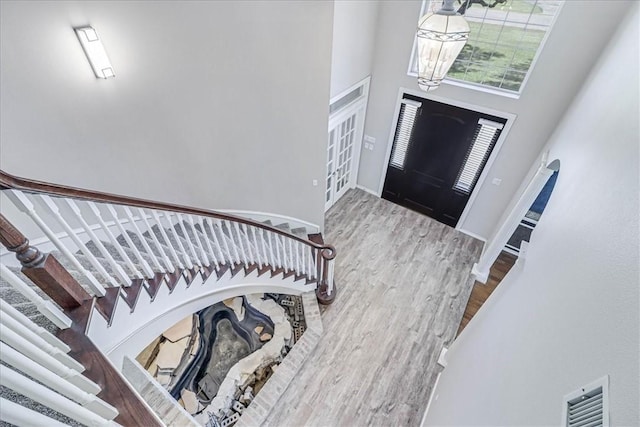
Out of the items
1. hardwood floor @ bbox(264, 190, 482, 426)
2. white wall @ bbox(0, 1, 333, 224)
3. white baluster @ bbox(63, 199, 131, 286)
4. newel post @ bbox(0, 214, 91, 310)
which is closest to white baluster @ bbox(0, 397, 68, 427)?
newel post @ bbox(0, 214, 91, 310)

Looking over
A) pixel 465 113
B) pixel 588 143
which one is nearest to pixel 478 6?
pixel 465 113

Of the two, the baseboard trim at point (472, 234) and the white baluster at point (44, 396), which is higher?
the white baluster at point (44, 396)

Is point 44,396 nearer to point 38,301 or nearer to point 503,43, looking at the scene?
point 38,301

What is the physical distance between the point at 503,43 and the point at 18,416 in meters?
5.17

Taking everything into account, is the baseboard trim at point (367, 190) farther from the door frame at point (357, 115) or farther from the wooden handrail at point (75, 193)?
the wooden handrail at point (75, 193)

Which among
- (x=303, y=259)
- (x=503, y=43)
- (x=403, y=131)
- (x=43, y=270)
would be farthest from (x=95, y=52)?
(x=503, y=43)

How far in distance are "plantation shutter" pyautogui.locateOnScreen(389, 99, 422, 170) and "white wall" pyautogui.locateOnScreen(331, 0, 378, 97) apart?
88 centimetres

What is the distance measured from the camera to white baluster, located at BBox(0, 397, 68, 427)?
618 millimetres

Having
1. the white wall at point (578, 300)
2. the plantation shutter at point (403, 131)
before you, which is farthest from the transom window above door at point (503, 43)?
the white wall at point (578, 300)

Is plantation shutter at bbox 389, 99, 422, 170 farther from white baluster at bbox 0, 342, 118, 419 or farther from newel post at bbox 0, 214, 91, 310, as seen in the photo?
white baluster at bbox 0, 342, 118, 419

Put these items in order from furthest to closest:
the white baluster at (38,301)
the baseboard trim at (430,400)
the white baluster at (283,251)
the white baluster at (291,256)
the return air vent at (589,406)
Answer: the white baluster at (291,256), the white baluster at (283,251), the baseboard trim at (430,400), the white baluster at (38,301), the return air vent at (589,406)

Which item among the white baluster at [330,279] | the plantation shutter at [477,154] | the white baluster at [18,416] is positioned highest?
the white baluster at [18,416]

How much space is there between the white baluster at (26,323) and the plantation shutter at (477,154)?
4950 mm

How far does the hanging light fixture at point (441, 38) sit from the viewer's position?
1971mm
